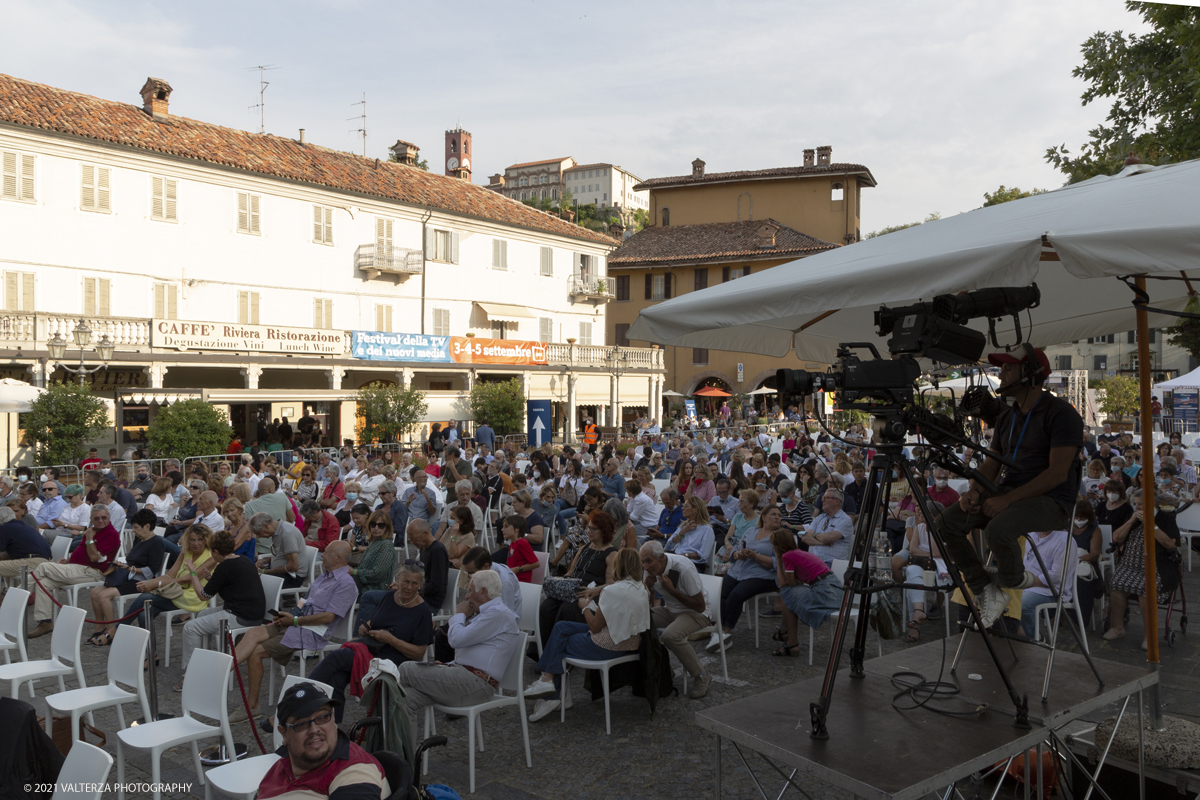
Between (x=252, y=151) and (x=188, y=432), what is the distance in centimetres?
1351

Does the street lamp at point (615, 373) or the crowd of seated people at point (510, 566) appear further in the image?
the street lamp at point (615, 373)

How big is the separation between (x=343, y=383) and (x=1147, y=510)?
2748cm

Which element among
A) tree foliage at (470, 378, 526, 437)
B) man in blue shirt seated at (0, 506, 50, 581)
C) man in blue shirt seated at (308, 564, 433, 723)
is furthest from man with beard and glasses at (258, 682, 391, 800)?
tree foliage at (470, 378, 526, 437)

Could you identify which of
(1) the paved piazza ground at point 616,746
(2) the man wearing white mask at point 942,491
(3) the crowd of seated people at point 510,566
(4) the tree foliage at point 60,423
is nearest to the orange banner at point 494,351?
(4) the tree foliage at point 60,423

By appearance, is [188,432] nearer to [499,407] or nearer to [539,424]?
[539,424]

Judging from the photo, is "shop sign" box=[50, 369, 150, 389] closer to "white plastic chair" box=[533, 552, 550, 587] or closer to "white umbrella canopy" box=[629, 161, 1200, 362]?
"white plastic chair" box=[533, 552, 550, 587]

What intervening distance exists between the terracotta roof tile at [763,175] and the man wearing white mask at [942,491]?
133ft

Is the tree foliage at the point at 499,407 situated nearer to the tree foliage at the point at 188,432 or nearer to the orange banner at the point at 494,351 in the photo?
the orange banner at the point at 494,351

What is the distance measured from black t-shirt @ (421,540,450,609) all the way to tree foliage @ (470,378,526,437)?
2150cm

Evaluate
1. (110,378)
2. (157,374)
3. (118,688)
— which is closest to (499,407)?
(157,374)

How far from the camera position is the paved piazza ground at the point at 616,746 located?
4.60 m

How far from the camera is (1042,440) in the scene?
3.25 m

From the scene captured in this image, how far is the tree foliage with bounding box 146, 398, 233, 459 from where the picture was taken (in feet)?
58.5

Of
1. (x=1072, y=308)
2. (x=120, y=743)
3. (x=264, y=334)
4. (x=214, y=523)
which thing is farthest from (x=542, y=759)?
(x=264, y=334)
